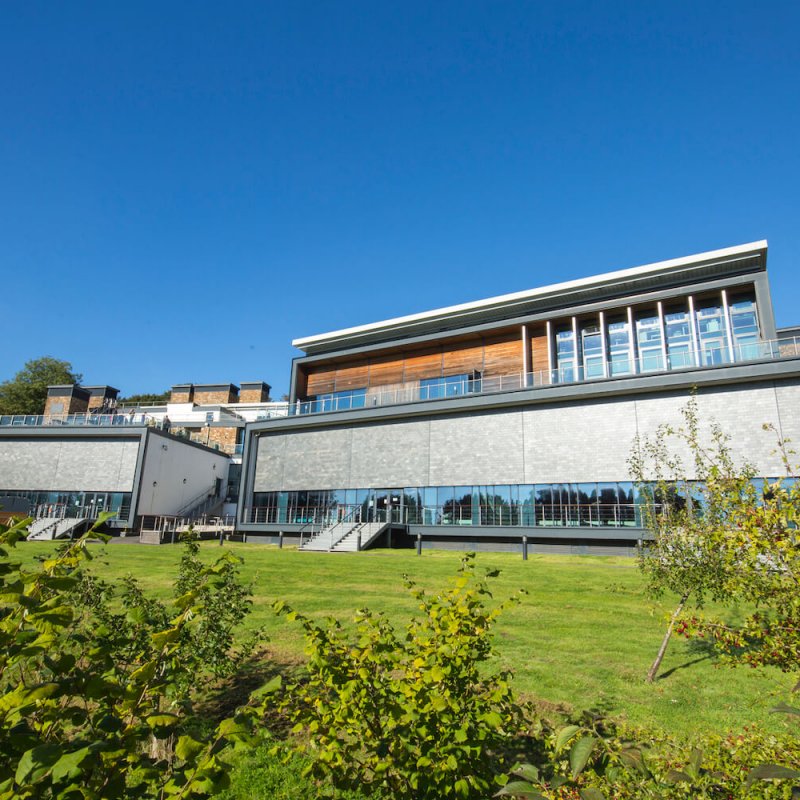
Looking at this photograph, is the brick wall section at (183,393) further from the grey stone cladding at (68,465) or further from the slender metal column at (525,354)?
the slender metal column at (525,354)

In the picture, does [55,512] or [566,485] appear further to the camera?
[55,512]

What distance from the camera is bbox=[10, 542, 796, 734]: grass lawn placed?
22.6 feet

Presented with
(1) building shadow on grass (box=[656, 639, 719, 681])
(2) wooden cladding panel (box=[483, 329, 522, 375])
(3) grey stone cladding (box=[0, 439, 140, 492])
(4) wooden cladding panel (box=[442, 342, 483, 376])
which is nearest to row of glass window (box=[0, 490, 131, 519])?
(3) grey stone cladding (box=[0, 439, 140, 492])

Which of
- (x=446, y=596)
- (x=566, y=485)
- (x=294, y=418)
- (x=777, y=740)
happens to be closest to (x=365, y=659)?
(x=446, y=596)

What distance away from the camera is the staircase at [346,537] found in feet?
93.9

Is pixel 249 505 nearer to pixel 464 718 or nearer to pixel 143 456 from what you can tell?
pixel 143 456

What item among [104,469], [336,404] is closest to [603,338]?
[336,404]

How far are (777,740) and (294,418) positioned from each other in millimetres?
36388

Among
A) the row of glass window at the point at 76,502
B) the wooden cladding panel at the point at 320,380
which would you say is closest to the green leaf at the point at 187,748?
the wooden cladding panel at the point at 320,380

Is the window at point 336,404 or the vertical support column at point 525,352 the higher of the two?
the vertical support column at point 525,352

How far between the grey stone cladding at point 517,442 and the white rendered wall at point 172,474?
8.12 metres

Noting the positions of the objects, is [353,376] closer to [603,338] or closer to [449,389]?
[449,389]

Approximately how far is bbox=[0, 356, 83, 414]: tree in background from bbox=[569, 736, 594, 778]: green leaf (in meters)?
82.2

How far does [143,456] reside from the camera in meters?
40.0
